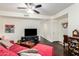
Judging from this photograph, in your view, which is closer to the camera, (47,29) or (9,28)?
(9,28)

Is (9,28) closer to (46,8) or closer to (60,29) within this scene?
(46,8)

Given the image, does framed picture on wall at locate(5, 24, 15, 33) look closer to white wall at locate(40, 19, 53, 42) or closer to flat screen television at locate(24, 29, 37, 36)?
flat screen television at locate(24, 29, 37, 36)

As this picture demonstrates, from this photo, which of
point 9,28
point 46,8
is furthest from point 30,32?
point 46,8

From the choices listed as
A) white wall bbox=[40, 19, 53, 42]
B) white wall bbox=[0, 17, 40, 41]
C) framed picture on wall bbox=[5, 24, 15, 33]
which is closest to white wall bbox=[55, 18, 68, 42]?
white wall bbox=[40, 19, 53, 42]

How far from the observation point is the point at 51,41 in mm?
2266

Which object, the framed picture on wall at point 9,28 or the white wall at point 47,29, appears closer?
the framed picture on wall at point 9,28

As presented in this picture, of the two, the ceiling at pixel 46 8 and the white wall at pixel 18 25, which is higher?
the ceiling at pixel 46 8

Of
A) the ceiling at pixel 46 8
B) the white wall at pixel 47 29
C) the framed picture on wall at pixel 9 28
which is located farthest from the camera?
the white wall at pixel 47 29

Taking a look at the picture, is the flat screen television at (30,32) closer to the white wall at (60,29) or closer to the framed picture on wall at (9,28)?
→ the framed picture on wall at (9,28)

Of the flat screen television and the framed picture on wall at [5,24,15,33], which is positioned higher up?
the framed picture on wall at [5,24,15,33]

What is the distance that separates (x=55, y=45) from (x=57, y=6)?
0.73 m

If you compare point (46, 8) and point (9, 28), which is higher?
point (46, 8)

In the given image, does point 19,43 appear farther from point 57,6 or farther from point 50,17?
point 57,6

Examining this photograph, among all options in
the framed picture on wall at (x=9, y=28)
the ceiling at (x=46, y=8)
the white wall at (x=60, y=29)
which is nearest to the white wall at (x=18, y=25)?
the framed picture on wall at (x=9, y=28)
